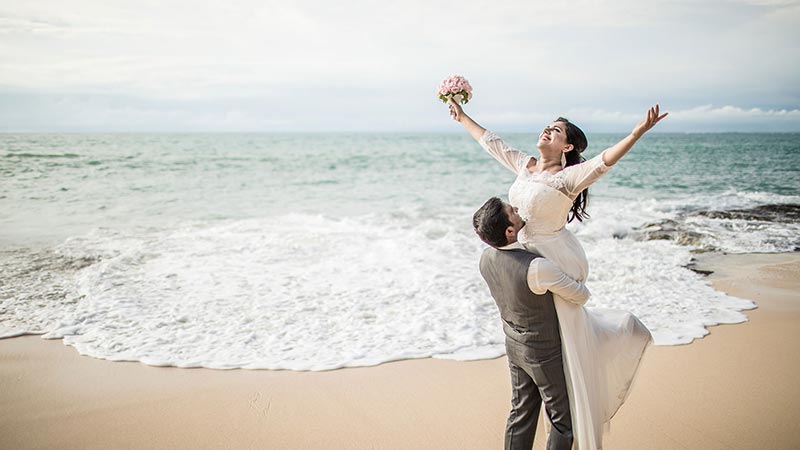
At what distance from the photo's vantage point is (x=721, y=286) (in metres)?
7.22

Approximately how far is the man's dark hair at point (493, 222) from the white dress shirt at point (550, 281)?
20cm

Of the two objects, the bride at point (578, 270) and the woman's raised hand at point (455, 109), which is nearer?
the bride at point (578, 270)

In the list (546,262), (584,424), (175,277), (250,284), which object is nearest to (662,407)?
(584,424)

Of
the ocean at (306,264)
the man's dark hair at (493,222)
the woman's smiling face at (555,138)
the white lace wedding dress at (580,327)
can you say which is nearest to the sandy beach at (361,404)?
the ocean at (306,264)

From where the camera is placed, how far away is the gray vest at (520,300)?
2588 mm

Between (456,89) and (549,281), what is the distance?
61.1 inches

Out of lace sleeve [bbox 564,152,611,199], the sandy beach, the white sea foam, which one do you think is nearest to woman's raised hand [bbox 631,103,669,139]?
lace sleeve [bbox 564,152,611,199]

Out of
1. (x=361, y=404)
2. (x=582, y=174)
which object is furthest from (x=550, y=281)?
(x=361, y=404)

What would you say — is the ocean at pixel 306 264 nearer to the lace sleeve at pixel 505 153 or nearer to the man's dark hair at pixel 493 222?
the lace sleeve at pixel 505 153

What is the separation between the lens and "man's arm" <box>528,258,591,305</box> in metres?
2.48

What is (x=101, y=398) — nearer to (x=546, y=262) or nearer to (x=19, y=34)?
(x=546, y=262)

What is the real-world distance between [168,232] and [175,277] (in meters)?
3.87

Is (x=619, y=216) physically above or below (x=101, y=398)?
above

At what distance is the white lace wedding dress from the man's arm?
145mm
